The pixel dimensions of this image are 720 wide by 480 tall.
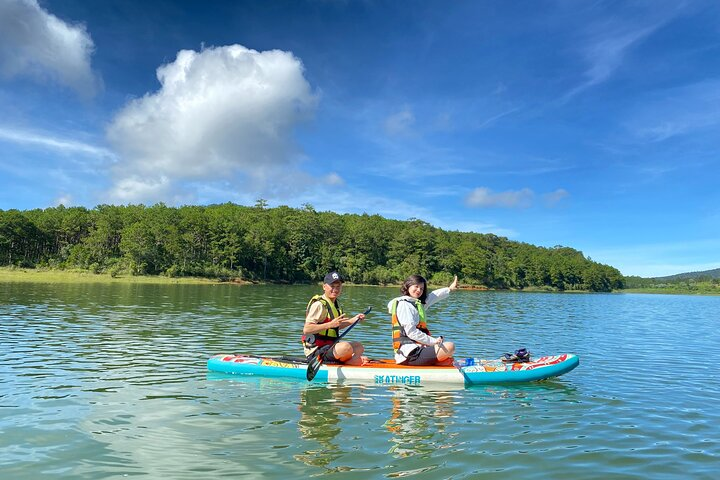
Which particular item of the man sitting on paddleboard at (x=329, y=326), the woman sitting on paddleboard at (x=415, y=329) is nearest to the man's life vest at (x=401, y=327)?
the woman sitting on paddleboard at (x=415, y=329)

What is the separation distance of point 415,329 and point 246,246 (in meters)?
80.0

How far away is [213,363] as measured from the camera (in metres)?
10.5

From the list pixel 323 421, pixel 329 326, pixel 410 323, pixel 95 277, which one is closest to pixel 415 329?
pixel 410 323

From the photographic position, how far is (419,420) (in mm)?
7594

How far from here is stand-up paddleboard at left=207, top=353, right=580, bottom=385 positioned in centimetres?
974

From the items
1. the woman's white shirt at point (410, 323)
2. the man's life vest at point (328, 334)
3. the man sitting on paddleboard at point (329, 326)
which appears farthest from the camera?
the man's life vest at point (328, 334)

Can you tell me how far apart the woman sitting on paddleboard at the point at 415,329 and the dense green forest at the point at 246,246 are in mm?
68672

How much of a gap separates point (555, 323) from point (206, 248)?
230 feet

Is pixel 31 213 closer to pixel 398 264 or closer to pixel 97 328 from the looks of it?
pixel 398 264

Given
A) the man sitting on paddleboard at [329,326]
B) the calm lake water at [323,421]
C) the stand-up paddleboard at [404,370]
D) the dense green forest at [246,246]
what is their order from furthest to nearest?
the dense green forest at [246,246] < the stand-up paddleboard at [404,370] < the man sitting on paddleboard at [329,326] < the calm lake water at [323,421]

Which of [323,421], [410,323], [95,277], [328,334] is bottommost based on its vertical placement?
[323,421]

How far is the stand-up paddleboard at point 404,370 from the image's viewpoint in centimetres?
974

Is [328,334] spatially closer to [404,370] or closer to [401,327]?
[401,327]

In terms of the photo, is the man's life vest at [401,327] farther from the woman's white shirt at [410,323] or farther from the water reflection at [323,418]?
the water reflection at [323,418]
